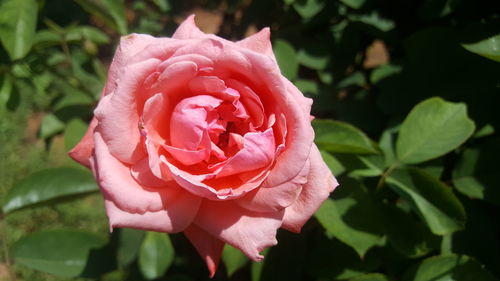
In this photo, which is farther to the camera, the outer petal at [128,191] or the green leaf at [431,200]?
the green leaf at [431,200]

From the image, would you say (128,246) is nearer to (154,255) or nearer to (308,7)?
(154,255)

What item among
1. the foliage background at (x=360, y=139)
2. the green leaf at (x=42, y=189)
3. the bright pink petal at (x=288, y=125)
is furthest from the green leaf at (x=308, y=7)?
the green leaf at (x=42, y=189)

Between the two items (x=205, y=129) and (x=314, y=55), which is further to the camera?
(x=314, y=55)

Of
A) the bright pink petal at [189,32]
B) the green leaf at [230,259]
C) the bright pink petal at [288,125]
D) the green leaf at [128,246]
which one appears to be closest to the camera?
the bright pink petal at [288,125]

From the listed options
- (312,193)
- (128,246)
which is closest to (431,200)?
(312,193)

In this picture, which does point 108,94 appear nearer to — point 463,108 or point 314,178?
point 314,178

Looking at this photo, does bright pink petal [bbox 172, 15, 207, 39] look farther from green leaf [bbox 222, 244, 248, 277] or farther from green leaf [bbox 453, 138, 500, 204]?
green leaf [bbox 453, 138, 500, 204]

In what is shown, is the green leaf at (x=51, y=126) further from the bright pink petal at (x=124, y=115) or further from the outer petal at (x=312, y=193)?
the outer petal at (x=312, y=193)
